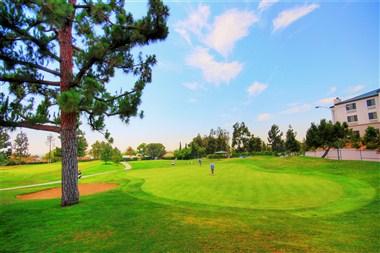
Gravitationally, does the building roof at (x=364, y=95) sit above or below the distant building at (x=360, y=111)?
above

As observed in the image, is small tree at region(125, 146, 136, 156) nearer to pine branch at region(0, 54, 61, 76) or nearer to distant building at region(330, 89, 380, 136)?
distant building at region(330, 89, 380, 136)

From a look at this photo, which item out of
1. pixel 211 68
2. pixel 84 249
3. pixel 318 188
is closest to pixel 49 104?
pixel 84 249

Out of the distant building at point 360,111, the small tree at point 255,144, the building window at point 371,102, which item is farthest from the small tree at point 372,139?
the small tree at point 255,144

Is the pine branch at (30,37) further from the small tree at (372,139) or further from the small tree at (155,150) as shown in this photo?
the small tree at (155,150)

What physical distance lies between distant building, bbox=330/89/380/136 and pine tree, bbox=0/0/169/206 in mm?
44639

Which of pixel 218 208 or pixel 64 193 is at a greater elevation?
pixel 64 193

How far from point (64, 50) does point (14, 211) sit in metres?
6.77

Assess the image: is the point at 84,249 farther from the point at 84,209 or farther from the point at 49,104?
the point at 49,104

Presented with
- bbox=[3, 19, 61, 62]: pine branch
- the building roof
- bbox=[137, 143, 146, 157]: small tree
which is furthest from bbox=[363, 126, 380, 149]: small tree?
bbox=[137, 143, 146, 157]: small tree

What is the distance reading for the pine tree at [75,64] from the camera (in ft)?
23.7

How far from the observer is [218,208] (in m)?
7.47

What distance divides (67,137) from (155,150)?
88690 millimetres

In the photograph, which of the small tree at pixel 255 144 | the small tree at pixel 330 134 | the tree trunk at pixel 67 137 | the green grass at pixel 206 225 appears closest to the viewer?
the green grass at pixel 206 225

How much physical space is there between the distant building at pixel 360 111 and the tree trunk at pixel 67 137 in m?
47.1
